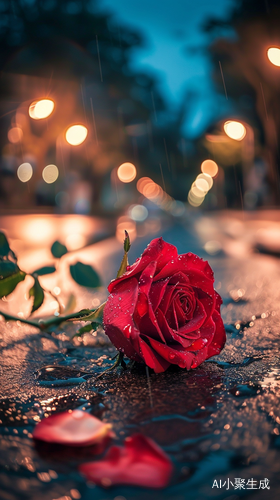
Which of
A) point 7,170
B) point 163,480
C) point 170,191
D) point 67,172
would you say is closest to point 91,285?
point 163,480

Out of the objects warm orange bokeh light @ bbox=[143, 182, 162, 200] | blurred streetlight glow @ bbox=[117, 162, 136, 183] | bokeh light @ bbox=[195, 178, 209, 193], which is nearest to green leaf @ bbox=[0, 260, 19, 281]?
blurred streetlight glow @ bbox=[117, 162, 136, 183]

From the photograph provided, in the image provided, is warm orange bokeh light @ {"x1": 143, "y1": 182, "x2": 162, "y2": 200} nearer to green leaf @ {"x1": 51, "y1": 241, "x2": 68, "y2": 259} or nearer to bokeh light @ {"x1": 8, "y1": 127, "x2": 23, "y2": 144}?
bokeh light @ {"x1": 8, "y1": 127, "x2": 23, "y2": 144}

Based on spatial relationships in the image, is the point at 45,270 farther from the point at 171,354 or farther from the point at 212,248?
the point at 212,248

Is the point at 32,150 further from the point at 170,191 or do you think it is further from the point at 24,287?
the point at 170,191

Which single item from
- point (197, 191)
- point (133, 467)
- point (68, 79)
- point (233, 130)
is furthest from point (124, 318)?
point (197, 191)

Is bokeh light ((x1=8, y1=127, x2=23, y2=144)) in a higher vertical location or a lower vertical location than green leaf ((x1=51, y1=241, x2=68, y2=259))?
higher
